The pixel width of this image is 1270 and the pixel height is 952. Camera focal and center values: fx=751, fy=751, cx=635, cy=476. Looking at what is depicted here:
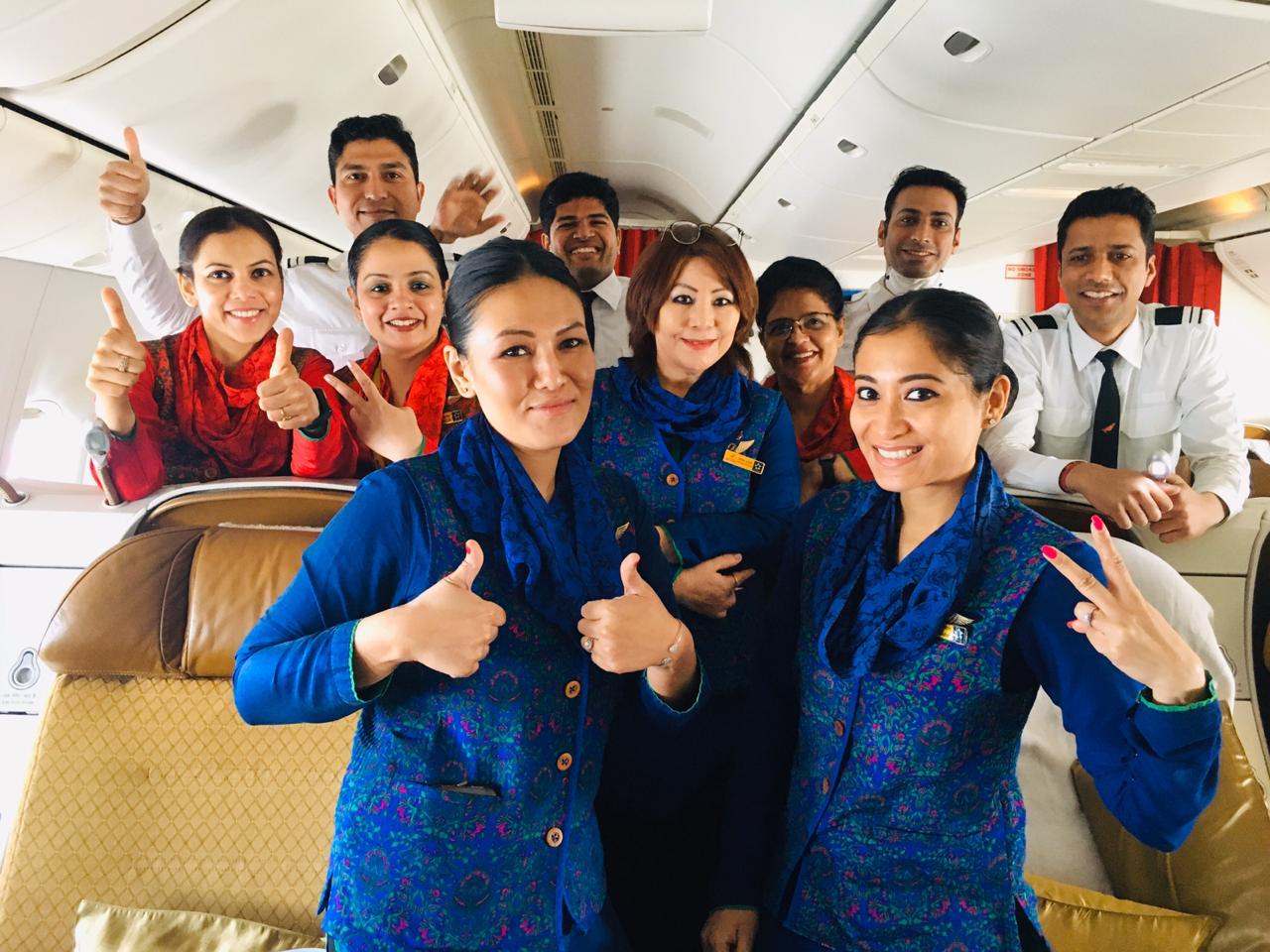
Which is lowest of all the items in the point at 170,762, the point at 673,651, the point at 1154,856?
the point at 1154,856

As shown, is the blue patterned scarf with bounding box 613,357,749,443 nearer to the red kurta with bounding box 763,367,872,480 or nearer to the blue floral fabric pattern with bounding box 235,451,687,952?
the red kurta with bounding box 763,367,872,480

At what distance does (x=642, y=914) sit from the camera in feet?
6.46

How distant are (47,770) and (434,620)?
137 centimetres

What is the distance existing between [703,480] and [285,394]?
101cm

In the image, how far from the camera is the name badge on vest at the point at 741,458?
1771 mm

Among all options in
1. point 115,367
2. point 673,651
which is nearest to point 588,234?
point 115,367

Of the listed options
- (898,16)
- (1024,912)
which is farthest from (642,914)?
(898,16)

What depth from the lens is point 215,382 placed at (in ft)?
7.13

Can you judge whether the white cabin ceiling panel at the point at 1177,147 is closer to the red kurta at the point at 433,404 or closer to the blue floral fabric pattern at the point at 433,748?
the red kurta at the point at 433,404

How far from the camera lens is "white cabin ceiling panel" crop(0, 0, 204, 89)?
84.6 inches

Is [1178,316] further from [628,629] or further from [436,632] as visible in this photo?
[436,632]

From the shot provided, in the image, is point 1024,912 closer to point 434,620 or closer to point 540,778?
point 540,778

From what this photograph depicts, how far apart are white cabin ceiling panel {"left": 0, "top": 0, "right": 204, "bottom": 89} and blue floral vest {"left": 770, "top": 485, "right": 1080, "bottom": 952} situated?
2725 millimetres

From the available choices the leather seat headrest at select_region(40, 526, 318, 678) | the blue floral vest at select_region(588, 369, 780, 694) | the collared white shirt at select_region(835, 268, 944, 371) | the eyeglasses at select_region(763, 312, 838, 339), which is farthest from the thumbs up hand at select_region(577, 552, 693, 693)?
the collared white shirt at select_region(835, 268, 944, 371)
